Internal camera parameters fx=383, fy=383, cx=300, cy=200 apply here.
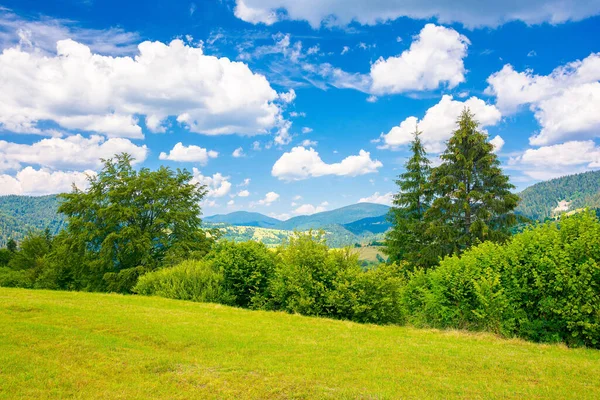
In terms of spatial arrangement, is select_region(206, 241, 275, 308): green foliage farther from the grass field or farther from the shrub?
the grass field

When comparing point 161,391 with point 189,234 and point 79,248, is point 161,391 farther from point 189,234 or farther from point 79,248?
point 79,248

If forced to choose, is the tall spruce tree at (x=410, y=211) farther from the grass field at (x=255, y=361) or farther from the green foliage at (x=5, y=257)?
the green foliage at (x=5, y=257)

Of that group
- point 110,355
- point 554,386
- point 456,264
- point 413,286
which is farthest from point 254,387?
point 413,286

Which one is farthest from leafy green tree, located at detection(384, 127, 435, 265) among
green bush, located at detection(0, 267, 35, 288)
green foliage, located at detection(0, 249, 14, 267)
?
green foliage, located at detection(0, 249, 14, 267)

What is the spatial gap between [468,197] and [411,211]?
5974mm

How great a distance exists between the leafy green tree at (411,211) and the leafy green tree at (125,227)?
18327mm

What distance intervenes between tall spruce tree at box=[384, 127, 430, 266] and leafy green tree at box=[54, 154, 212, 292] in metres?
18.3

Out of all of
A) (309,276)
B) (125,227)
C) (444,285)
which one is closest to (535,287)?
(444,285)

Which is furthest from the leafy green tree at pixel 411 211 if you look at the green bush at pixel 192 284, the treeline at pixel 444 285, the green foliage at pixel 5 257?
the green foliage at pixel 5 257

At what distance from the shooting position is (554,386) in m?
7.82

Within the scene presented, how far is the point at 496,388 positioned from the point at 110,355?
8.31 m

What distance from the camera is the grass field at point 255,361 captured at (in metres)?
7.17

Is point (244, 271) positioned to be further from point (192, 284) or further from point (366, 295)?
point (366, 295)

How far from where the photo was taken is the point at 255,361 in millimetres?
9125
